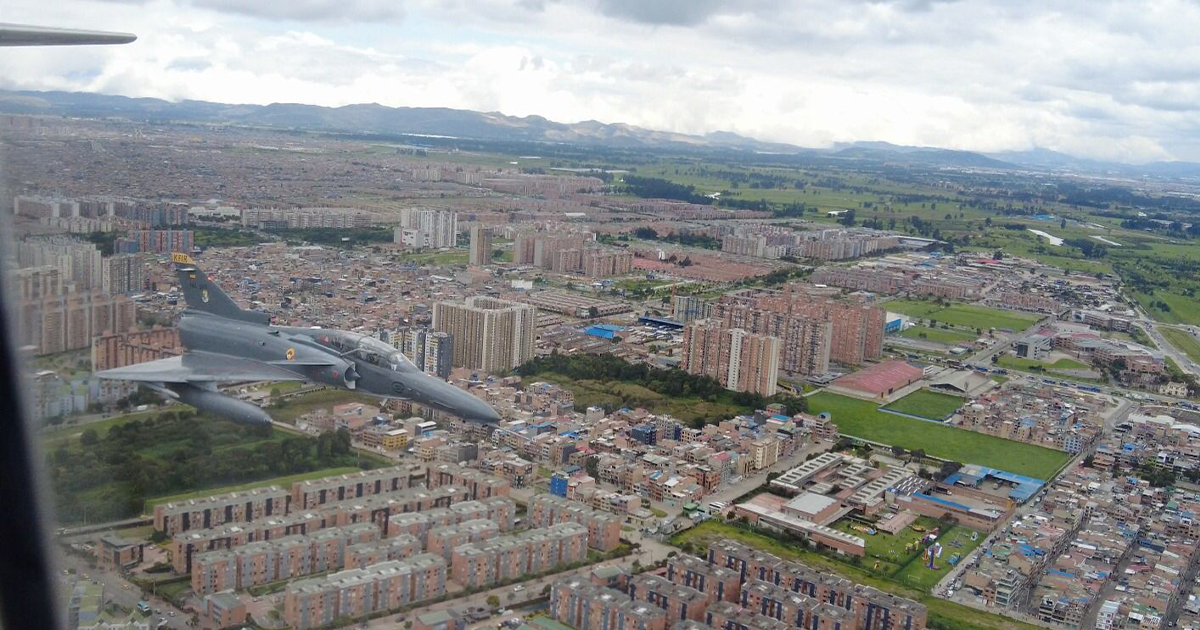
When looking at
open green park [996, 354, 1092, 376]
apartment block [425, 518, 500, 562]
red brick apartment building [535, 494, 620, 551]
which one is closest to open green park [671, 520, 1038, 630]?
red brick apartment building [535, 494, 620, 551]

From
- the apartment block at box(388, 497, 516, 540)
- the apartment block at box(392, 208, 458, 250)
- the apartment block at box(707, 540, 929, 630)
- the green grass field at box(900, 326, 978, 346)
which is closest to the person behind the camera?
the apartment block at box(707, 540, 929, 630)

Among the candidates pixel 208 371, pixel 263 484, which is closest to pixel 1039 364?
pixel 263 484

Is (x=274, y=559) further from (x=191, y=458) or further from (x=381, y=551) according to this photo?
(x=191, y=458)

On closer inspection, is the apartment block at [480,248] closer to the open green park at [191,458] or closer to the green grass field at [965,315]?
the green grass field at [965,315]

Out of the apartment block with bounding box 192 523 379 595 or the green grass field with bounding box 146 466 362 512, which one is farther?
the green grass field with bounding box 146 466 362 512

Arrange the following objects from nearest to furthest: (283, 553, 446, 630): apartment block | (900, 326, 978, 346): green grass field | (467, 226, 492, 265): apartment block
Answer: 1. (283, 553, 446, 630): apartment block
2. (900, 326, 978, 346): green grass field
3. (467, 226, 492, 265): apartment block

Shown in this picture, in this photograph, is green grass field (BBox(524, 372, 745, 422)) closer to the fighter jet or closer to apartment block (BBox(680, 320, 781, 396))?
apartment block (BBox(680, 320, 781, 396))

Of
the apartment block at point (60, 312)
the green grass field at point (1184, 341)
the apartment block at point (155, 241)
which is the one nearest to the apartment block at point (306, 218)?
the apartment block at point (155, 241)

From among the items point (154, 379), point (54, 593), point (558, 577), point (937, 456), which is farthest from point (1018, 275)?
point (54, 593)
